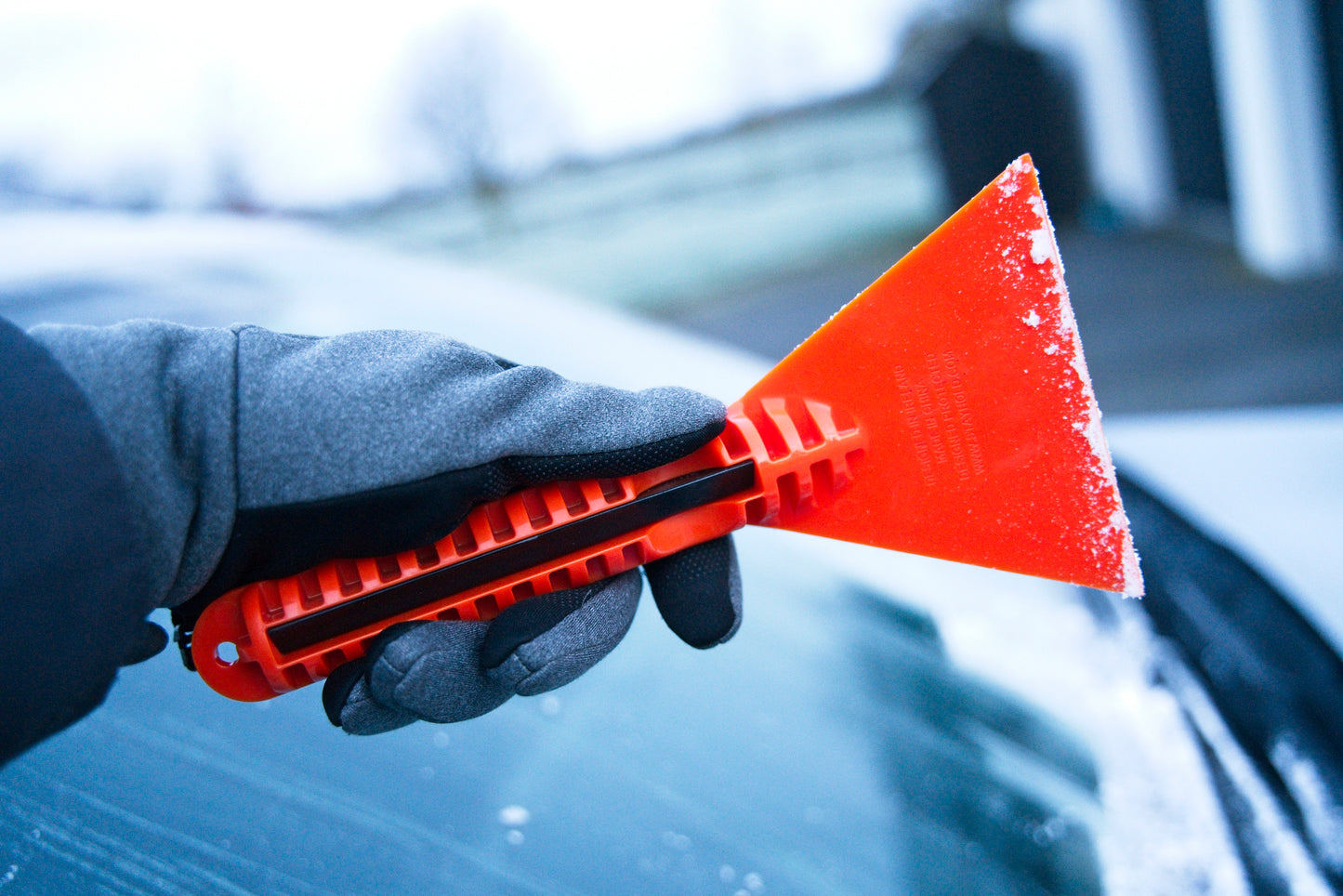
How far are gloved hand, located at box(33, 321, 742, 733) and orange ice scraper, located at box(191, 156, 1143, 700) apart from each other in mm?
23

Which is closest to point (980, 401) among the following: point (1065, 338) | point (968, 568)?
point (1065, 338)

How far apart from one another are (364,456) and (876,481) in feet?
1.35

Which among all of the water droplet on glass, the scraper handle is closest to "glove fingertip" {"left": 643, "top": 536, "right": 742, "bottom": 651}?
the scraper handle

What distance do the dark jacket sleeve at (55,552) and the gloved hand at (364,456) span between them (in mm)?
22

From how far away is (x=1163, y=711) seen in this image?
950mm

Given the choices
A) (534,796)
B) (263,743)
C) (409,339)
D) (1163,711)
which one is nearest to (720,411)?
(409,339)

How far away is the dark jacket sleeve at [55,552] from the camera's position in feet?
1.69

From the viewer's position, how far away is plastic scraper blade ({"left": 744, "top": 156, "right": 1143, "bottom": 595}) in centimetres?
68

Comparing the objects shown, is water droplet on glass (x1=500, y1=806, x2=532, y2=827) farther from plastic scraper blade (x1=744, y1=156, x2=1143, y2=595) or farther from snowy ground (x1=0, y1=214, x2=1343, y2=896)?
snowy ground (x1=0, y1=214, x2=1343, y2=896)

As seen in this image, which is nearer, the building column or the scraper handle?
the scraper handle

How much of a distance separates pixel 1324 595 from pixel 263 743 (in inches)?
43.4

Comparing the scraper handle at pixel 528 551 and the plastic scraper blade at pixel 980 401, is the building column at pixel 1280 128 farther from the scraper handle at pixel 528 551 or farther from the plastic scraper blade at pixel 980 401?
the scraper handle at pixel 528 551

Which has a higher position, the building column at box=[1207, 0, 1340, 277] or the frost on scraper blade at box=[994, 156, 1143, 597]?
the frost on scraper blade at box=[994, 156, 1143, 597]

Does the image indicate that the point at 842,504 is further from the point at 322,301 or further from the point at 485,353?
the point at 322,301
